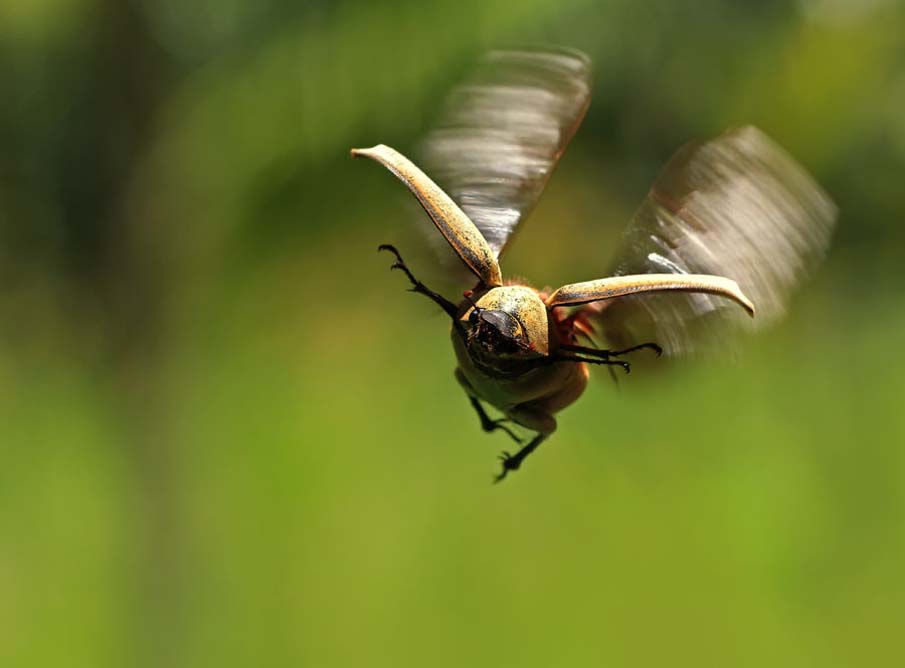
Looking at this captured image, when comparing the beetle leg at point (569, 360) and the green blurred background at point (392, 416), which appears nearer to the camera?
the beetle leg at point (569, 360)

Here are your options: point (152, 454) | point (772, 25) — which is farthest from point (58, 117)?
point (772, 25)

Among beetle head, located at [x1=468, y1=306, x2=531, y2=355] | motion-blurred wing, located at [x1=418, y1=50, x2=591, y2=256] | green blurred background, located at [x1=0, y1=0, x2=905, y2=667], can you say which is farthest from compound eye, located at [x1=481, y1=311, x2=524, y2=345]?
green blurred background, located at [x1=0, y1=0, x2=905, y2=667]

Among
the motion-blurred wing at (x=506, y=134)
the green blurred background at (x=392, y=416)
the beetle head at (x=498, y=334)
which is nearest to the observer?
the beetle head at (x=498, y=334)

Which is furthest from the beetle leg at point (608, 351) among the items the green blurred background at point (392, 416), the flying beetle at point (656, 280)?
the green blurred background at point (392, 416)

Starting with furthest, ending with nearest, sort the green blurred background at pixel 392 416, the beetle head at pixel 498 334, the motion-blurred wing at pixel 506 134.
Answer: the green blurred background at pixel 392 416
the motion-blurred wing at pixel 506 134
the beetle head at pixel 498 334

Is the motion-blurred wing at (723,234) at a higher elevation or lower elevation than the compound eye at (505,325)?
higher

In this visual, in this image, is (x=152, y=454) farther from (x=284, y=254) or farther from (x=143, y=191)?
(x=284, y=254)

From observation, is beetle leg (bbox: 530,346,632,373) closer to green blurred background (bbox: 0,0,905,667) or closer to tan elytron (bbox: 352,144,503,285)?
tan elytron (bbox: 352,144,503,285)

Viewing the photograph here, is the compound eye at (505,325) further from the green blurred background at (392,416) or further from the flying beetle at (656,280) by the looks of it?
the green blurred background at (392,416)

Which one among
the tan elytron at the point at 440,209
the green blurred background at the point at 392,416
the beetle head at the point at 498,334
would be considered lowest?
the green blurred background at the point at 392,416
